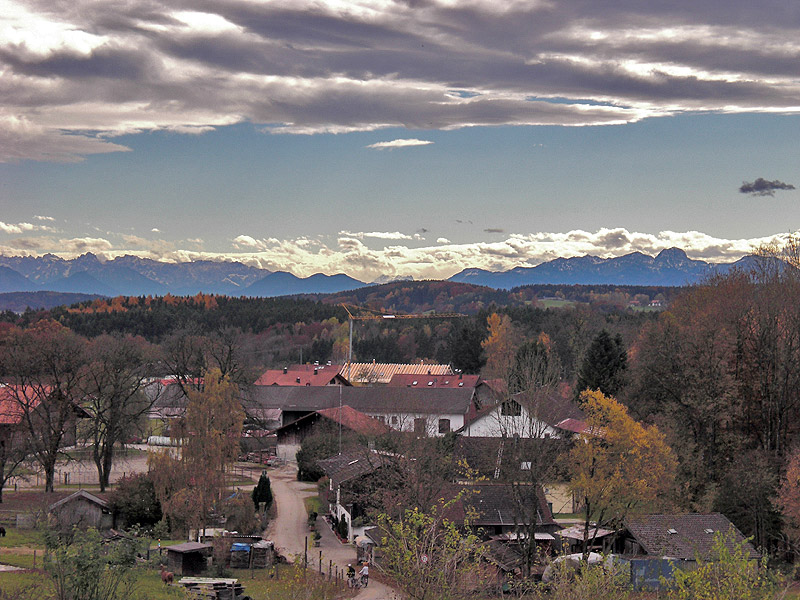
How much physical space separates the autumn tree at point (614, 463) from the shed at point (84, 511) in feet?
81.5

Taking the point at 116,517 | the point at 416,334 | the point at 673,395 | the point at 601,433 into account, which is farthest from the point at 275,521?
the point at 416,334

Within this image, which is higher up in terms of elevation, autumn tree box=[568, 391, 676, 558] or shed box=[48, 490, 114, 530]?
autumn tree box=[568, 391, 676, 558]

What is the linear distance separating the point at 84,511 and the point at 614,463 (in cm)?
2784

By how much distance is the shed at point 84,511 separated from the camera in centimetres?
4112

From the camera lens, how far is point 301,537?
42594 mm

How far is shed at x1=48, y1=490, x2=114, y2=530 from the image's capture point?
41125mm

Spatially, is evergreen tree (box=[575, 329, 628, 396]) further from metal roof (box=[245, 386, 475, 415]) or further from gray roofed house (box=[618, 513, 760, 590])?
gray roofed house (box=[618, 513, 760, 590])

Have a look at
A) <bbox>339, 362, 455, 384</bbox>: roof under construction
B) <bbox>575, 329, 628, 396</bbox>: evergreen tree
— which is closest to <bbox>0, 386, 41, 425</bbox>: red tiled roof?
<bbox>575, 329, 628, 396</bbox>: evergreen tree

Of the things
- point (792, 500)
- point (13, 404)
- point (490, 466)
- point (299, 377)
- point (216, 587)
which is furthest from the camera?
point (299, 377)

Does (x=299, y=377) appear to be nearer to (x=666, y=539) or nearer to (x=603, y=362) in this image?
(x=603, y=362)

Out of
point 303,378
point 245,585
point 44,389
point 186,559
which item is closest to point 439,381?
point 303,378

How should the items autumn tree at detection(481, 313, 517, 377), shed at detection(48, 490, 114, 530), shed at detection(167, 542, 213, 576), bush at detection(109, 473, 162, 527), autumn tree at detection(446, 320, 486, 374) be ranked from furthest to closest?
autumn tree at detection(446, 320, 486, 374), autumn tree at detection(481, 313, 517, 377), bush at detection(109, 473, 162, 527), shed at detection(48, 490, 114, 530), shed at detection(167, 542, 213, 576)

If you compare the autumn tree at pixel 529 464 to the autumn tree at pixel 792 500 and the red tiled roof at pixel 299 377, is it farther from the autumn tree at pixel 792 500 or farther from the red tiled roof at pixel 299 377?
the red tiled roof at pixel 299 377

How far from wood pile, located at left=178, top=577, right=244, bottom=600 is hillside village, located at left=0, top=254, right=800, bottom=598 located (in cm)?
22
